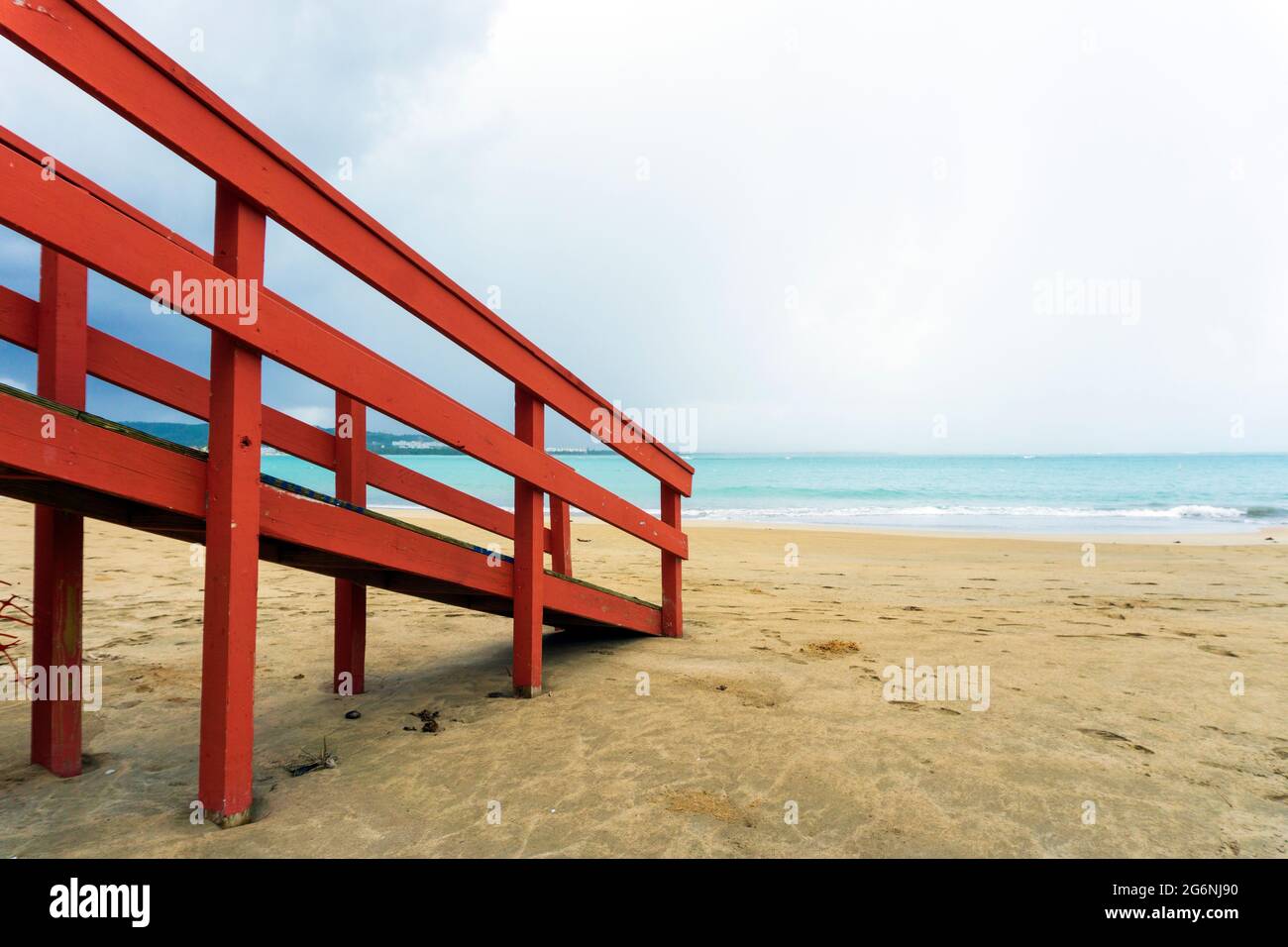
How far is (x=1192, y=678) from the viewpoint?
13.6 ft

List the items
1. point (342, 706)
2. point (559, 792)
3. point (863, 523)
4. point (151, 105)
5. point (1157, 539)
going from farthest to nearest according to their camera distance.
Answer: point (863, 523) < point (1157, 539) < point (342, 706) < point (559, 792) < point (151, 105)

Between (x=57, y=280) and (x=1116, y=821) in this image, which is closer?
(x=1116, y=821)

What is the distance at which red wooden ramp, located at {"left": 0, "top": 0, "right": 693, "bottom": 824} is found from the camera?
79.4 inches

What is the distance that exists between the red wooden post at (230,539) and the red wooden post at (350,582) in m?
1.38

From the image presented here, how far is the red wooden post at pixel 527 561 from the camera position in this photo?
150 inches

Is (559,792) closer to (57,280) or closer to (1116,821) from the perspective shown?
(1116,821)

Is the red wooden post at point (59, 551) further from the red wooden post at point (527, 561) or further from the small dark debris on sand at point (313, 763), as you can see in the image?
the red wooden post at point (527, 561)

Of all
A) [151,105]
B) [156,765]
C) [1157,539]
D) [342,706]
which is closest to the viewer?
[151,105]

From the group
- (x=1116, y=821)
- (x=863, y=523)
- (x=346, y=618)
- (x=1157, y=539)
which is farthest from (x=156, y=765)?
(x=863, y=523)

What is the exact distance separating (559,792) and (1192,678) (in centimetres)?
406

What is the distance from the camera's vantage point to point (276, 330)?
2.46 m

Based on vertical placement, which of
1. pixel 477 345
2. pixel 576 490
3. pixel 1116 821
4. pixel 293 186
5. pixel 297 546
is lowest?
pixel 1116 821

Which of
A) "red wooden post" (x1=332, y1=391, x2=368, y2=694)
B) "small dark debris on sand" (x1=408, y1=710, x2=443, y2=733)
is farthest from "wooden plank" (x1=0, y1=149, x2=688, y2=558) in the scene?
"small dark debris on sand" (x1=408, y1=710, x2=443, y2=733)

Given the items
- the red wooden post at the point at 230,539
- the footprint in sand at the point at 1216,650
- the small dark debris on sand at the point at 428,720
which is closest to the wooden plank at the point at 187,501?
the red wooden post at the point at 230,539
